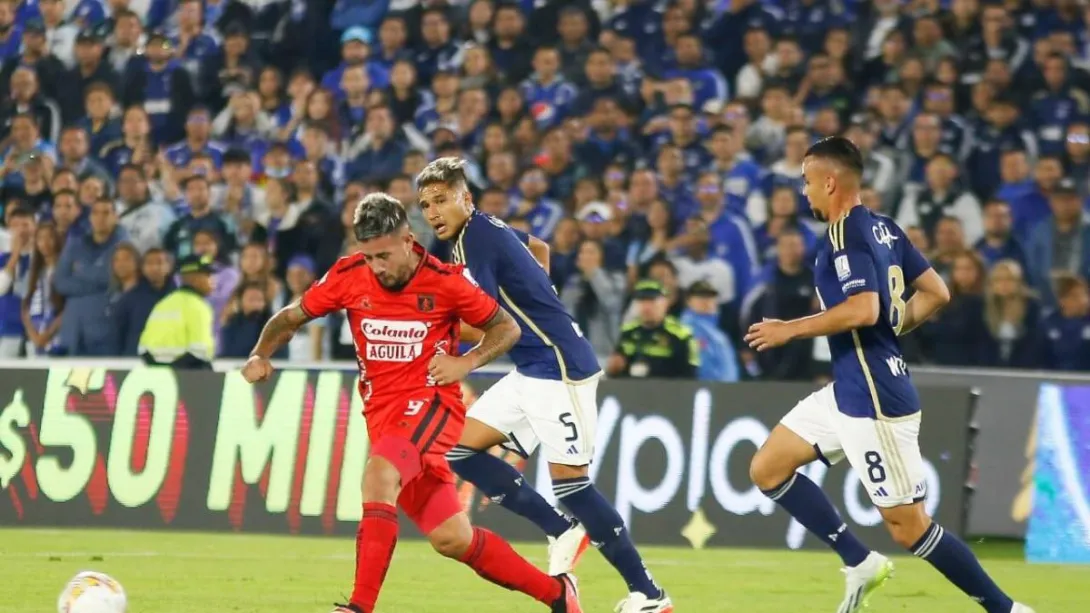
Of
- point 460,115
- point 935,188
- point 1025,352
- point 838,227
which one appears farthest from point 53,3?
point 838,227

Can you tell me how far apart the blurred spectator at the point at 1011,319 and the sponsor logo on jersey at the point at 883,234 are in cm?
555

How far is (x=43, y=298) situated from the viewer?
1664 centimetres

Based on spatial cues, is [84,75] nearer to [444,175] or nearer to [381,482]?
[444,175]

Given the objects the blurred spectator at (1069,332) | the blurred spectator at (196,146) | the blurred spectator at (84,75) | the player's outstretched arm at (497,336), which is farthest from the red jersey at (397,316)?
the blurred spectator at (84,75)

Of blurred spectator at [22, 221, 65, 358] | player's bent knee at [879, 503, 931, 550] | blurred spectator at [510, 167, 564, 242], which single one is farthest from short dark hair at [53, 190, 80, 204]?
player's bent knee at [879, 503, 931, 550]

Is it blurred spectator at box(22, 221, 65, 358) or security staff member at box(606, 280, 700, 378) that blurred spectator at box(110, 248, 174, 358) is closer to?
blurred spectator at box(22, 221, 65, 358)

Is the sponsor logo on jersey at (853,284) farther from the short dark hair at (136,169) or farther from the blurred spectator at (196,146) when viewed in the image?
the blurred spectator at (196,146)

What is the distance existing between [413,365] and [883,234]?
7.35 feet

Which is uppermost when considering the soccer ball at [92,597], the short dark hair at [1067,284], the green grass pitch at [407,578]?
the short dark hair at [1067,284]

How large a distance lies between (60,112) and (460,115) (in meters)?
4.50

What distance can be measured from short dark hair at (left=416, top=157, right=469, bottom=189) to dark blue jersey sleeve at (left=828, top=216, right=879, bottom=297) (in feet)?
6.16

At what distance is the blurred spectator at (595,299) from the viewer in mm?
14914

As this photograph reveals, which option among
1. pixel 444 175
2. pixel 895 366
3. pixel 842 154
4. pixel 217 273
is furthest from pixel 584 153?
pixel 895 366

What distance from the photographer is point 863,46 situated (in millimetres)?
17484
